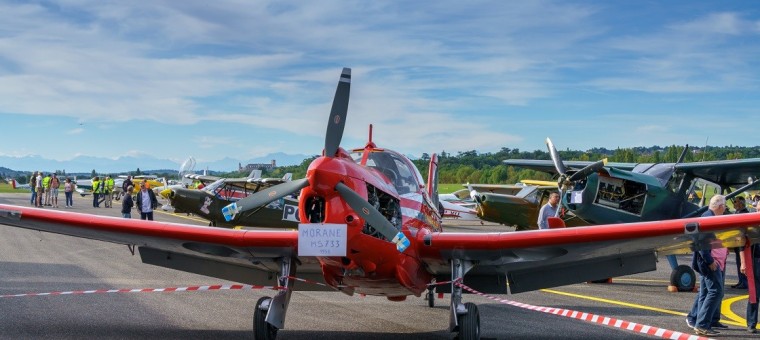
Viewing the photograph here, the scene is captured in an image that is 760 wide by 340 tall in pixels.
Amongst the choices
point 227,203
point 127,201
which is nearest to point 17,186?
point 227,203

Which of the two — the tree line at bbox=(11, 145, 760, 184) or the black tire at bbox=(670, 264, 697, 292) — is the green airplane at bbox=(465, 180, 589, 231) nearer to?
the black tire at bbox=(670, 264, 697, 292)

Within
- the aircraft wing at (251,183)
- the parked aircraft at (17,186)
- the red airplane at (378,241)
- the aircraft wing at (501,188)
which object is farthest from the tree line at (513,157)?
the parked aircraft at (17,186)

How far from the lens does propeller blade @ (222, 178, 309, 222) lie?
6.61 meters

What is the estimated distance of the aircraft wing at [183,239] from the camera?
732cm

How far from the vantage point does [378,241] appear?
22.7 feet

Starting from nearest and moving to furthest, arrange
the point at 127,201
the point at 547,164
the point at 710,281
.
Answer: the point at 710,281, the point at 547,164, the point at 127,201

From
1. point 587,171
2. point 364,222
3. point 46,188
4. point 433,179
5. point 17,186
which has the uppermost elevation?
point 587,171

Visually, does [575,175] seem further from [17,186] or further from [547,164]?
[17,186]

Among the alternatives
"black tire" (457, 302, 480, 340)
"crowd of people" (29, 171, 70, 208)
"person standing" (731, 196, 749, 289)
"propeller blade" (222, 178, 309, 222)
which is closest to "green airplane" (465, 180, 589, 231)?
"person standing" (731, 196, 749, 289)

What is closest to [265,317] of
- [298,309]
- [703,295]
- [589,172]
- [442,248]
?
[442,248]

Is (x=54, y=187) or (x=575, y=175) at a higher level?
(x=575, y=175)

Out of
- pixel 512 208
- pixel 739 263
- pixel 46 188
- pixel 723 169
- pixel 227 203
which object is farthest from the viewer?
pixel 46 188

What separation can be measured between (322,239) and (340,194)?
43 cm

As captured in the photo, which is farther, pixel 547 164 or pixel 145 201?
pixel 145 201
